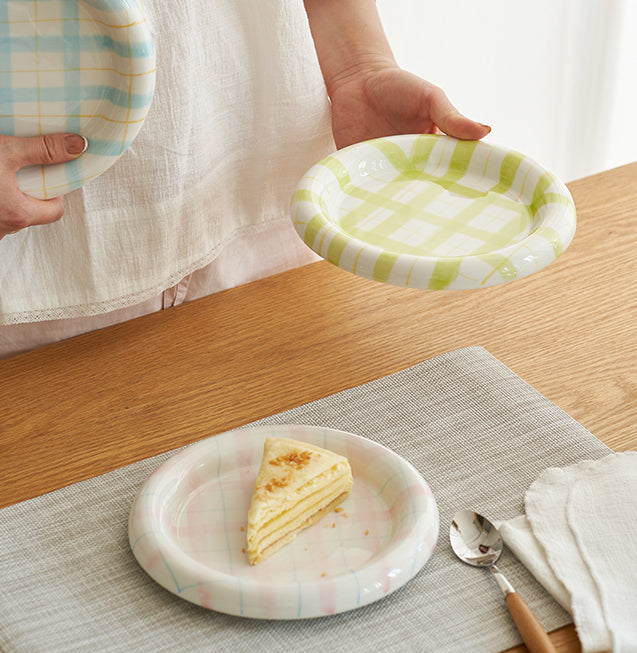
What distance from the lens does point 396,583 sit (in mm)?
645

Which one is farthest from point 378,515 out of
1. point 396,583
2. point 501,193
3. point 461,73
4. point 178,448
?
point 461,73

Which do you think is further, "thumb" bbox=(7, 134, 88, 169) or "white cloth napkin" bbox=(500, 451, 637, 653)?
"thumb" bbox=(7, 134, 88, 169)

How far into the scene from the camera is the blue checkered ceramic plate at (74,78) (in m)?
0.76

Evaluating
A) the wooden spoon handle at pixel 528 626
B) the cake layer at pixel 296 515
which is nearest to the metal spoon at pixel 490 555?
the wooden spoon handle at pixel 528 626

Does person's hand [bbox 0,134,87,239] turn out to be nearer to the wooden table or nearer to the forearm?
the wooden table

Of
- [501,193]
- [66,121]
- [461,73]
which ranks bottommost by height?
[461,73]

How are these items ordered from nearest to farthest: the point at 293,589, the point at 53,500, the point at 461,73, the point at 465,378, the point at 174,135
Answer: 1. the point at 293,589
2. the point at 53,500
3. the point at 465,378
4. the point at 174,135
5. the point at 461,73

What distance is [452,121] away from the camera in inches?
39.0

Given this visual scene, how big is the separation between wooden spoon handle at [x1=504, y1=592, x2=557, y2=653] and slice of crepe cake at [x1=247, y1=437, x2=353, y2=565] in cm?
18

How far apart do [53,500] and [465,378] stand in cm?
46

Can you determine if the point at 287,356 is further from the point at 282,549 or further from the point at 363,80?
the point at 363,80

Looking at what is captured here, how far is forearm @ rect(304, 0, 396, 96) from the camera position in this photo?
1.21m

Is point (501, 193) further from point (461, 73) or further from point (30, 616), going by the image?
point (461, 73)

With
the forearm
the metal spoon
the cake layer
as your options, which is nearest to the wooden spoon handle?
the metal spoon
